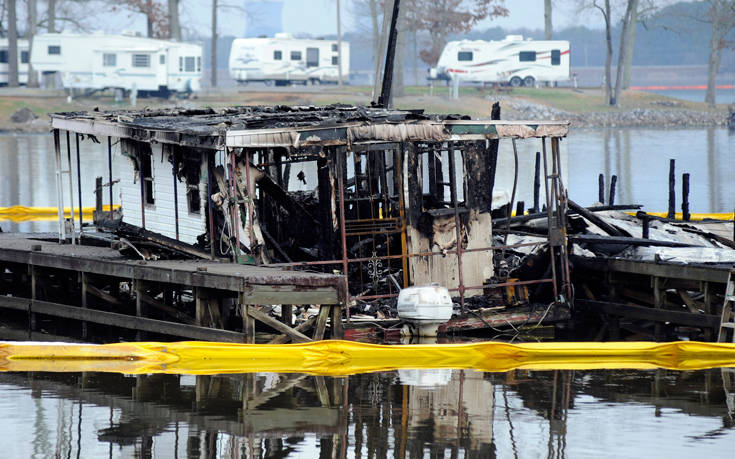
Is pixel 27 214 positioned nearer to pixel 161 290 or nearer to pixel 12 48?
pixel 161 290

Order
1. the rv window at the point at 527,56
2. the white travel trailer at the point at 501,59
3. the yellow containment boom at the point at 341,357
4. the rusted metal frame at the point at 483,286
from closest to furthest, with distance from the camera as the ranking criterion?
the yellow containment boom at the point at 341,357, the rusted metal frame at the point at 483,286, the white travel trailer at the point at 501,59, the rv window at the point at 527,56

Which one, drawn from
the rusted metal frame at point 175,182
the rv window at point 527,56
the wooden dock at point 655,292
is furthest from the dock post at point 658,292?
the rv window at point 527,56

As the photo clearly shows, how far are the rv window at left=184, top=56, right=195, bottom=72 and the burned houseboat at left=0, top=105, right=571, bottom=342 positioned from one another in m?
47.1

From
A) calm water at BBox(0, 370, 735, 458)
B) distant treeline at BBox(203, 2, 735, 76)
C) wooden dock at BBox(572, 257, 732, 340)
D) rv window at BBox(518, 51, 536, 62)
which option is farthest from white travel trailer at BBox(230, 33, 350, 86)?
calm water at BBox(0, 370, 735, 458)

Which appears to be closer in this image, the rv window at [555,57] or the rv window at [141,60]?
the rv window at [141,60]

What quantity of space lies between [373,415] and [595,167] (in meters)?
38.9

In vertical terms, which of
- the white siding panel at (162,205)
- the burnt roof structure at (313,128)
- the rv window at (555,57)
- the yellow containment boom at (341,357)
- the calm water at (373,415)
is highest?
the rv window at (555,57)

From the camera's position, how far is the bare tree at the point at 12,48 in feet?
225

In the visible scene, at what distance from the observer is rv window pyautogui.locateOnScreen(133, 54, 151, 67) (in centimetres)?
6450

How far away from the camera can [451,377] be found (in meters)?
15.6

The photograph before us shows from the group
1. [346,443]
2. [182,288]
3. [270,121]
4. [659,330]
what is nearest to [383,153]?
[270,121]

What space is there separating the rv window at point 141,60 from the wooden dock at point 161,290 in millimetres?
43126

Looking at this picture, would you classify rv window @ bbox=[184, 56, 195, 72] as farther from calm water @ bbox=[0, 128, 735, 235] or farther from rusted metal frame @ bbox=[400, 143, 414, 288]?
→ rusted metal frame @ bbox=[400, 143, 414, 288]

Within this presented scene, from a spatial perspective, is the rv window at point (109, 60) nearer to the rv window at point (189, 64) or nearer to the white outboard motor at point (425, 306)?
the rv window at point (189, 64)
